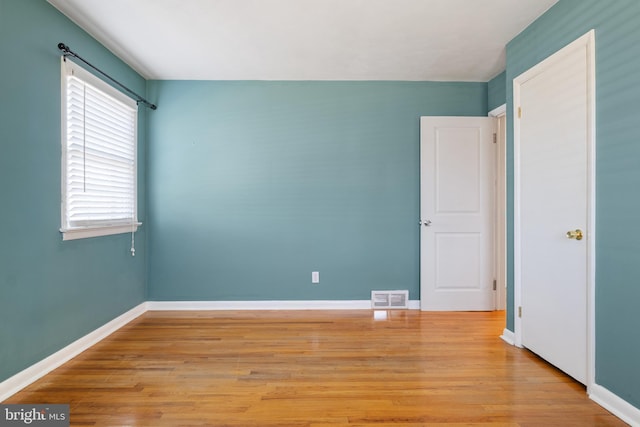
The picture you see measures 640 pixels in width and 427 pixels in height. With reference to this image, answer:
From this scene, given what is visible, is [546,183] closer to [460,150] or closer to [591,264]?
[591,264]

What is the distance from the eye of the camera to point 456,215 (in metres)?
3.70

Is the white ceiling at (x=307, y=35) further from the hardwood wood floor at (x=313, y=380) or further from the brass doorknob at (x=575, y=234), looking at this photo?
the hardwood wood floor at (x=313, y=380)

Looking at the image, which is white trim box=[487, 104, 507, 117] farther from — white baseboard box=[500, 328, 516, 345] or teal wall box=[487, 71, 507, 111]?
white baseboard box=[500, 328, 516, 345]

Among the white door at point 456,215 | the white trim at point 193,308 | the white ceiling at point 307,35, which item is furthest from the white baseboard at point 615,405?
the white ceiling at point 307,35

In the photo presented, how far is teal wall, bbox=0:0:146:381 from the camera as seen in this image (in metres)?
2.03

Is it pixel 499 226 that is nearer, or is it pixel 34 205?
pixel 34 205

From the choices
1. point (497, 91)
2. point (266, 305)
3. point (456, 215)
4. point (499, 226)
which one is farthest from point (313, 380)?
point (497, 91)

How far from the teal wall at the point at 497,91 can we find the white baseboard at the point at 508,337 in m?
2.20

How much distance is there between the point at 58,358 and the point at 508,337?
3.43 m

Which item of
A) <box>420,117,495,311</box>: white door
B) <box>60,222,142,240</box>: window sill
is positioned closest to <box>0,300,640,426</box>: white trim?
<box>420,117,495,311</box>: white door

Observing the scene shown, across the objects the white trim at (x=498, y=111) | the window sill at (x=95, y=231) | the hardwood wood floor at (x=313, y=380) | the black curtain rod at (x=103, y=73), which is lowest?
the hardwood wood floor at (x=313, y=380)

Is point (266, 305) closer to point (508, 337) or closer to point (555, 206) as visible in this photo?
point (508, 337)

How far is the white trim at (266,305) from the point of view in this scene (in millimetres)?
3760

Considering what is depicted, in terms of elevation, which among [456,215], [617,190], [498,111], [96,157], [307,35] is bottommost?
[456,215]
